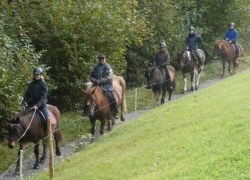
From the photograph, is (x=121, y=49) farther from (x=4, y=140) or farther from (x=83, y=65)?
(x=4, y=140)

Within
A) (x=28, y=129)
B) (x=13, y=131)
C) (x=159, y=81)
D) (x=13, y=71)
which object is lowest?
(x=159, y=81)

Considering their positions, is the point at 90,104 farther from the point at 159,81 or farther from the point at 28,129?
the point at 159,81

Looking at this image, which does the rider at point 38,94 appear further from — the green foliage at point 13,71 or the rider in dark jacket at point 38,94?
the green foliage at point 13,71

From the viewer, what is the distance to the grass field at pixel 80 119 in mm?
16570

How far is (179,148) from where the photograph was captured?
37.0 ft

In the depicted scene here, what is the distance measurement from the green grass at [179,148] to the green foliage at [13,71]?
128 inches

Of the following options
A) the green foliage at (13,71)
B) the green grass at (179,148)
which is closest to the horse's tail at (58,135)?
the green grass at (179,148)

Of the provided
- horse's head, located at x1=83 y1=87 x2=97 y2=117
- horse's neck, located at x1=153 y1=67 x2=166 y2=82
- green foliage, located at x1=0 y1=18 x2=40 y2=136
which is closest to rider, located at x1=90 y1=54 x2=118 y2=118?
horse's head, located at x1=83 y1=87 x2=97 y2=117

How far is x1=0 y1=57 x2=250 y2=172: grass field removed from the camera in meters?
16.6

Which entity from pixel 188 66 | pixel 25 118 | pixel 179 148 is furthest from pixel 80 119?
pixel 188 66

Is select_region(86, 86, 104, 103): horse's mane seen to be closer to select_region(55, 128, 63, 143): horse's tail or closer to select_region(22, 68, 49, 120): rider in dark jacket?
select_region(55, 128, 63, 143): horse's tail

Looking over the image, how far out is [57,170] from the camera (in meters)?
13.4

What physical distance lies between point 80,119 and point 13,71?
10.8 ft

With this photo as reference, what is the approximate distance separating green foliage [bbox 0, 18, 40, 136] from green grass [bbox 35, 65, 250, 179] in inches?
128
